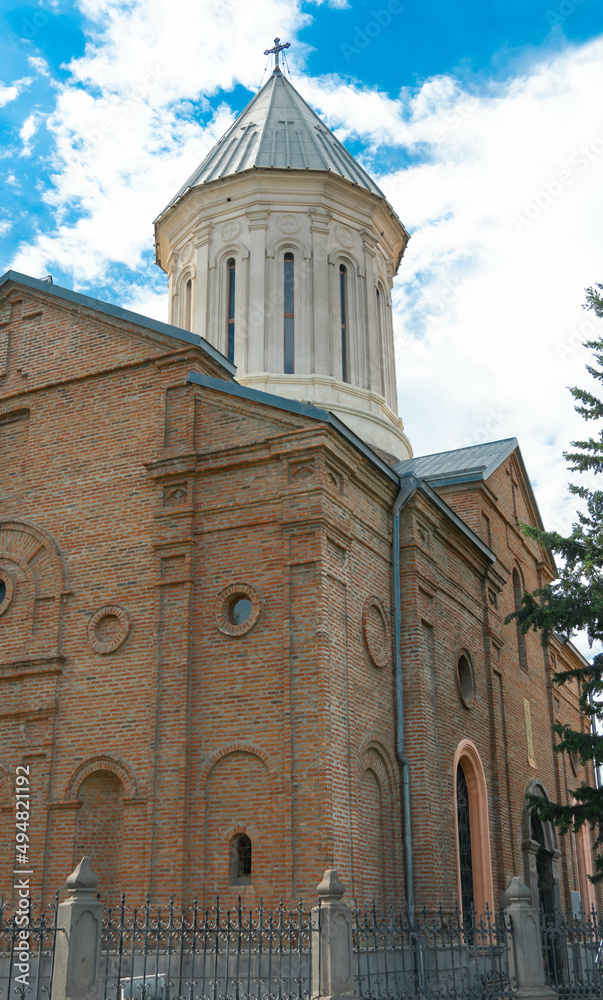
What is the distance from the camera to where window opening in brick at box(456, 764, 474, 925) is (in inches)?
583

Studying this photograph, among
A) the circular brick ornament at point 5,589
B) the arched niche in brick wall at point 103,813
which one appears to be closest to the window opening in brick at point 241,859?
the arched niche in brick wall at point 103,813

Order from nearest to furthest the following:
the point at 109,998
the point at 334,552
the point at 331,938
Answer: the point at 331,938, the point at 109,998, the point at 334,552

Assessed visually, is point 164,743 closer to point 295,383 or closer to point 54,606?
point 54,606

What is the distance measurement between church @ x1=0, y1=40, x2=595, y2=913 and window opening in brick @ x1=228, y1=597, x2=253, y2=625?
1.1 inches

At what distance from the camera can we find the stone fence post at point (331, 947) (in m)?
8.48

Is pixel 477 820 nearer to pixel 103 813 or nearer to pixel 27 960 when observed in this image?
pixel 103 813

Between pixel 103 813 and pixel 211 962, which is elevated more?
pixel 103 813

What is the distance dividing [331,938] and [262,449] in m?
6.17

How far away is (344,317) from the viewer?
20844mm

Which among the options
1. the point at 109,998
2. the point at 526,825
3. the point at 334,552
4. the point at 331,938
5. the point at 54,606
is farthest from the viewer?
the point at 526,825

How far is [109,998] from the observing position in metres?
10.4

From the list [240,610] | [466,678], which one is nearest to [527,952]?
[240,610]

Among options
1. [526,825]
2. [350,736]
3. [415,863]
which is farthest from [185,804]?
[526,825]

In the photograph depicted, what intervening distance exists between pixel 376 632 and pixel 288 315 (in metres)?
8.81
